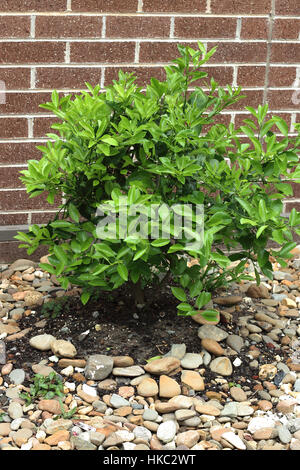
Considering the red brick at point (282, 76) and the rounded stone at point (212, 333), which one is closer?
the rounded stone at point (212, 333)

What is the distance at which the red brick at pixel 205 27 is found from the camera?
338 cm

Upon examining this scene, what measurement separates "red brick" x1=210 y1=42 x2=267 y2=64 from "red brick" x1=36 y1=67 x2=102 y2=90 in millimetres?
611

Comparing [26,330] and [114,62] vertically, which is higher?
[114,62]

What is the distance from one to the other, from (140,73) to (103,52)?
209mm

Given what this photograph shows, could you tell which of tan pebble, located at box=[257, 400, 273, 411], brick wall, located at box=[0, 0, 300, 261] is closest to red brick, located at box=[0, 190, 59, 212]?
brick wall, located at box=[0, 0, 300, 261]

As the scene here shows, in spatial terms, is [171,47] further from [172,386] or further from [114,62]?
[172,386]

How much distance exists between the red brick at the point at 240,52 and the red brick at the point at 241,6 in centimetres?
15

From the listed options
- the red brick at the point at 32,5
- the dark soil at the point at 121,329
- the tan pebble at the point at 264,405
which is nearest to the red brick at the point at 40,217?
the dark soil at the point at 121,329

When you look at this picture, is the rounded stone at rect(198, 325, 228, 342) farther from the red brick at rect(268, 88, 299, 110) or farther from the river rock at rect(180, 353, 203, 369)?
the red brick at rect(268, 88, 299, 110)

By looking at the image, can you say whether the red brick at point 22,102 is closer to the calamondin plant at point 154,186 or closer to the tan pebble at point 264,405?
the calamondin plant at point 154,186

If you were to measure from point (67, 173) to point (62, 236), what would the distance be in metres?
0.25

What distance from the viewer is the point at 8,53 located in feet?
10.7

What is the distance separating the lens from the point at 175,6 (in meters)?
3.35
